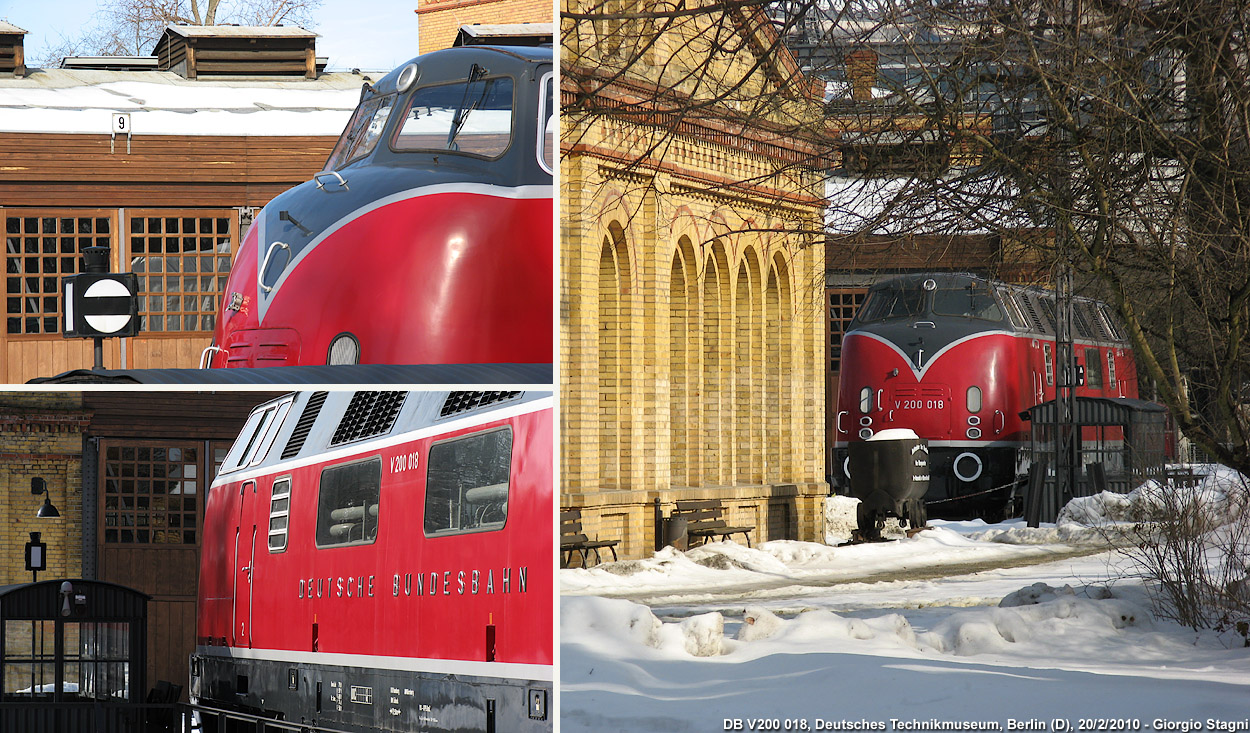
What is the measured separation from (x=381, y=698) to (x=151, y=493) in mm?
3144

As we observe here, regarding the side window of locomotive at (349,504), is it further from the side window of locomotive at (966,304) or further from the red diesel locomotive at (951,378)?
the side window of locomotive at (966,304)

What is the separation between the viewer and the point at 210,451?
6957 mm

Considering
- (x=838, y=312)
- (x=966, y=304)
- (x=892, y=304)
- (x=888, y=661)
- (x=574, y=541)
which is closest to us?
(x=888, y=661)

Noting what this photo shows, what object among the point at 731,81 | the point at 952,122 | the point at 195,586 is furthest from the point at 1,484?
the point at 731,81

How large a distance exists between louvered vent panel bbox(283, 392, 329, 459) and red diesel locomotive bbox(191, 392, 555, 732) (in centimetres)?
1

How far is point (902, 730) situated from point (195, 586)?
4402 millimetres

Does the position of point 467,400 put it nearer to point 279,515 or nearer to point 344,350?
point 344,350

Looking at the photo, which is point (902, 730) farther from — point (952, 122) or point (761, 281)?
point (761, 281)

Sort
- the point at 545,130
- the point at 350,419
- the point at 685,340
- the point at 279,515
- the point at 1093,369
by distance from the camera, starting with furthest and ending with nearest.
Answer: the point at 1093,369 → the point at 685,340 → the point at 279,515 → the point at 350,419 → the point at 545,130

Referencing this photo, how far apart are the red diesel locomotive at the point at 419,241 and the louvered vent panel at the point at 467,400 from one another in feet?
1.90

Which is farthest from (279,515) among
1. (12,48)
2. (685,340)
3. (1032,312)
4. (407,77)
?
(1032,312)

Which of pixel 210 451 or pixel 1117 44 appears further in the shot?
pixel 1117 44

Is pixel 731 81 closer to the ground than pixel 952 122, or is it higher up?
higher up

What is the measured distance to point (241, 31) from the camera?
9.07ft
